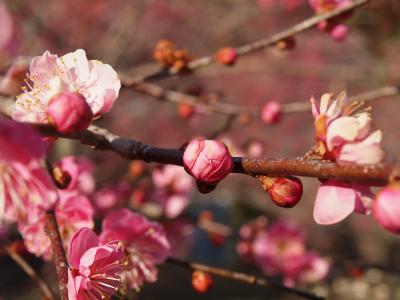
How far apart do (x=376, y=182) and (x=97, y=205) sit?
1342 millimetres

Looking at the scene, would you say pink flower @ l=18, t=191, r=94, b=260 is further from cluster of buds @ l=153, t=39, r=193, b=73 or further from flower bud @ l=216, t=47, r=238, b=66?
flower bud @ l=216, t=47, r=238, b=66

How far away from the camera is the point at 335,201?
2.73 feet

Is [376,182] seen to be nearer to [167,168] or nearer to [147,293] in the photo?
[167,168]

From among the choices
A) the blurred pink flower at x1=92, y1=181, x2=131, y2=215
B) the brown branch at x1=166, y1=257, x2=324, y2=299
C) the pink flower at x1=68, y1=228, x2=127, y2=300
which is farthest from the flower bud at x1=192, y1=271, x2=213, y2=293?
the blurred pink flower at x1=92, y1=181, x2=131, y2=215

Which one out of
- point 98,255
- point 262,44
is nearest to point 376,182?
point 98,255

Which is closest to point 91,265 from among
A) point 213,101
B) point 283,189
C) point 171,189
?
point 283,189

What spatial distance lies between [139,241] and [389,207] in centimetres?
75

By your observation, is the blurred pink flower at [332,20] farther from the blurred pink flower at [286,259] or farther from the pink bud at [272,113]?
the blurred pink flower at [286,259]

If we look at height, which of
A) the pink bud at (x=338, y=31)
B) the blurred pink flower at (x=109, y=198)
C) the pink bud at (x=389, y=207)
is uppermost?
the pink bud at (x=338, y=31)

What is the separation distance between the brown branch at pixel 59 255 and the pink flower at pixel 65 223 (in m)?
0.30

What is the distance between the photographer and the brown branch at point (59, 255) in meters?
0.85

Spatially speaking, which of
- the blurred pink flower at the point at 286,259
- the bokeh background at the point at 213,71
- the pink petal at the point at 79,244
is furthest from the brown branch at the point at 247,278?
the bokeh background at the point at 213,71

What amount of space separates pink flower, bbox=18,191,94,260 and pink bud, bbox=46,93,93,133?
1.81 ft

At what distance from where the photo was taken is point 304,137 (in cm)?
692
